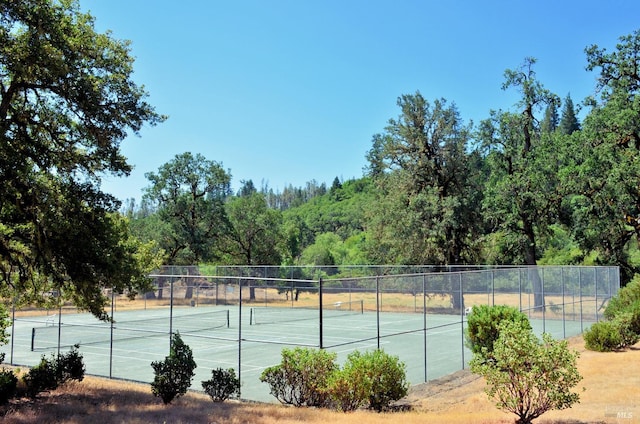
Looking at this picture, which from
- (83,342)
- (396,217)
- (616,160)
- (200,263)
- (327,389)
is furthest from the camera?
(200,263)

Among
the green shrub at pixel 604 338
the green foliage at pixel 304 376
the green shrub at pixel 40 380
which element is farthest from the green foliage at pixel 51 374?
the green shrub at pixel 604 338

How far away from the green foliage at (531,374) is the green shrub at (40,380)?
408 inches

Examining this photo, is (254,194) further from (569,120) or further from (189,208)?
(569,120)

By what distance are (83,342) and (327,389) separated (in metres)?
18.8

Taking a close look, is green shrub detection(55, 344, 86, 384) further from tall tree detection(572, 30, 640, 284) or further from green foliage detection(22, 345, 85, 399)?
tall tree detection(572, 30, 640, 284)

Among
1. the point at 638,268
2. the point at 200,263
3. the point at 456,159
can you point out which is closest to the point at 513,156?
the point at 456,159

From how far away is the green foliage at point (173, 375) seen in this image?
1250 centimetres

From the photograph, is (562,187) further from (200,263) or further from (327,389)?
(200,263)

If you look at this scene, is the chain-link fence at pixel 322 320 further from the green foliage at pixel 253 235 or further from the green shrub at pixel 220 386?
the green foliage at pixel 253 235

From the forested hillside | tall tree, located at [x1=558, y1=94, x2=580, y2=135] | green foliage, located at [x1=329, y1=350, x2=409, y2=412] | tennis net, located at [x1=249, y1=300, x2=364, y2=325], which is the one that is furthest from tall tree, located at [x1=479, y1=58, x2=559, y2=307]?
tall tree, located at [x1=558, y1=94, x2=580, y2=135]

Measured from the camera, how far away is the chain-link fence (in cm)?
1869

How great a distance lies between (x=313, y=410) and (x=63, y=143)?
322 inches

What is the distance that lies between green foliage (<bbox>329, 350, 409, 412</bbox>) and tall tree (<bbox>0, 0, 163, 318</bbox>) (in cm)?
527

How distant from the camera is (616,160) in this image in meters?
31.4
